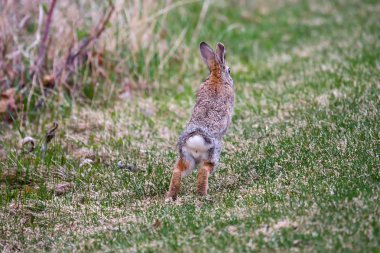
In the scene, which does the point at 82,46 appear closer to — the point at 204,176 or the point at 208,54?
the point at 208,54

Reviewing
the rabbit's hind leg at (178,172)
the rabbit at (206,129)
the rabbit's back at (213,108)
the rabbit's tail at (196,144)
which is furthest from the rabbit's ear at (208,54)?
the rabbit's hind leg at (178,172)

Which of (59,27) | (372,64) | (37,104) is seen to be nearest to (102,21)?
(59,27)

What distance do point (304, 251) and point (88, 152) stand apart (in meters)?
3.48

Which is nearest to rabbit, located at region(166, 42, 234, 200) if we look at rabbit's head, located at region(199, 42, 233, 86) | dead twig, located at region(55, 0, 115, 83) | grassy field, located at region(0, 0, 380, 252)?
rabbit's head, located at region(199, 42, 233, 86)

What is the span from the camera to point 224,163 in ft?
20.6

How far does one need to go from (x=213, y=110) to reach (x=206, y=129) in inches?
10.4

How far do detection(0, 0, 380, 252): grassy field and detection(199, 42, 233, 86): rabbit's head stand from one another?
29.5 inches

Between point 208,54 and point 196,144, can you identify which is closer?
point 196,144

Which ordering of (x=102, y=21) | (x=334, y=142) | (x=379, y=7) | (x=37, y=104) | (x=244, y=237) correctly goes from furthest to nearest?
(x=379, y=7)
(x=102, y=21)
(x=37, y=104)
(x=334, y=142)
(x=244, y=237)

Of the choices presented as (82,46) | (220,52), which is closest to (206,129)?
(220,52)

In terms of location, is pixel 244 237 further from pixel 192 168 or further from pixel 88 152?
pixel 88 152

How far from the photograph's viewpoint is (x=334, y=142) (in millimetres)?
6031

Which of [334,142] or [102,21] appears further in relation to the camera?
[102,21]

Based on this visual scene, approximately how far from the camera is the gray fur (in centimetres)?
544
